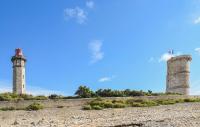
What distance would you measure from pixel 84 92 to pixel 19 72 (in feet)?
29.8

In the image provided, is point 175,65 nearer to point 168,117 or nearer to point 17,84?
point 17,84

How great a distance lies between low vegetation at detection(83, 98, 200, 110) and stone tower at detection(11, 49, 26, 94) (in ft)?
39.3

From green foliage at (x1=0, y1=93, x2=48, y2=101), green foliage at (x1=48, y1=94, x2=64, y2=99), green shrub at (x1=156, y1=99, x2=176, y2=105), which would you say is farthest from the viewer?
green foliage at (x1=48, y1=94, x2=64, y2=99)

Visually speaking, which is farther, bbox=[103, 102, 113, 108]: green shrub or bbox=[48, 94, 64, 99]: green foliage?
bbox=[48, 94, 64, 99]: green foliage

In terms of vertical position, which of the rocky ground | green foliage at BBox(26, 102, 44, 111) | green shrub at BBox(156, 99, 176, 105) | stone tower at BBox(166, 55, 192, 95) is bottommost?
the rocky ground

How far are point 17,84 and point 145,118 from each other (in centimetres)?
1960

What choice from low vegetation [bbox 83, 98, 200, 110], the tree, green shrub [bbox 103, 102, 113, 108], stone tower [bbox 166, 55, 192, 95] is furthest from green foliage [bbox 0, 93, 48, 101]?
stone tower [bbox 166, 55, 192, 95]

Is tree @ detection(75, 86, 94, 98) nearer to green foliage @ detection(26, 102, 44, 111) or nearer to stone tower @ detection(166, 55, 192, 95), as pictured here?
green foliage @ detection(26, 102, 44, 111)

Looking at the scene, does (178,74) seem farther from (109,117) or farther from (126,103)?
(109,117)

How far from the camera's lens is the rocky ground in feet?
86.7

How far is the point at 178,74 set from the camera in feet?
156

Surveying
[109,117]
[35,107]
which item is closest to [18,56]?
[35,107]

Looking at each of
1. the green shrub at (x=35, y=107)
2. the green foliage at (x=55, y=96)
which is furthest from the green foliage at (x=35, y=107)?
the green foliage at (x=55, y=96)

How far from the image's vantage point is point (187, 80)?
4697cm
